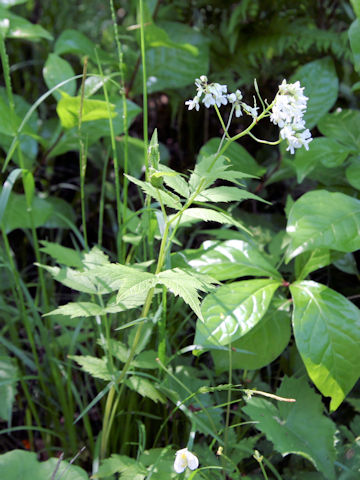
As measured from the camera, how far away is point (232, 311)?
109 centimetres

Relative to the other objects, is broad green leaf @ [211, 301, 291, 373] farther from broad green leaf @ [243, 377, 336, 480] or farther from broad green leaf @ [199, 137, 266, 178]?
broad green leaf @ [199, 137, 266, 178]

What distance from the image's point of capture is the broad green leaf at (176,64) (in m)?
1.83

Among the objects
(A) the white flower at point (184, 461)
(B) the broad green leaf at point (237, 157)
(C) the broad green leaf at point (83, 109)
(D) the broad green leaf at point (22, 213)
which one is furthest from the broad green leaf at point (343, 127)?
(A) the white flower at point (184, 461)

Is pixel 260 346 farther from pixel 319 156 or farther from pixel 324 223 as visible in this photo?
pixel 319 156

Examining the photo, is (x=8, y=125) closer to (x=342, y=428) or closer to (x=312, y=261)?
(x=312, y=261)

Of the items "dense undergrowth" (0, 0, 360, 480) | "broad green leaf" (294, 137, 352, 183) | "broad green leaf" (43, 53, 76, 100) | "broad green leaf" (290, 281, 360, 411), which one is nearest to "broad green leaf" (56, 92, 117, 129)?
"dense undergrowth" (0, 0, 360, 480)

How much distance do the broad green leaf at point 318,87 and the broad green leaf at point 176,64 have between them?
40 cm

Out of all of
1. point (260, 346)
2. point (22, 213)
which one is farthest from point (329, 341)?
point (22, 213)

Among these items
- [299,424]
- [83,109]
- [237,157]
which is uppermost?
[83,109]

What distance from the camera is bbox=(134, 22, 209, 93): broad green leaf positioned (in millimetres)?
1833

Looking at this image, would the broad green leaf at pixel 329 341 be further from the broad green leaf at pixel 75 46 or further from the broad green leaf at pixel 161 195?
the broad green leaf at pixel 75 46

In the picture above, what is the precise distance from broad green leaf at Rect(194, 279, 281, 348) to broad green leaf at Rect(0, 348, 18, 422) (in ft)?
1.65

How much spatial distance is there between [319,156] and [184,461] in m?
0.90

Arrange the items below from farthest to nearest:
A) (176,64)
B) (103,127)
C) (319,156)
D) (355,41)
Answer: (176,64) < (103,127) < (319,156) < (355,41)
